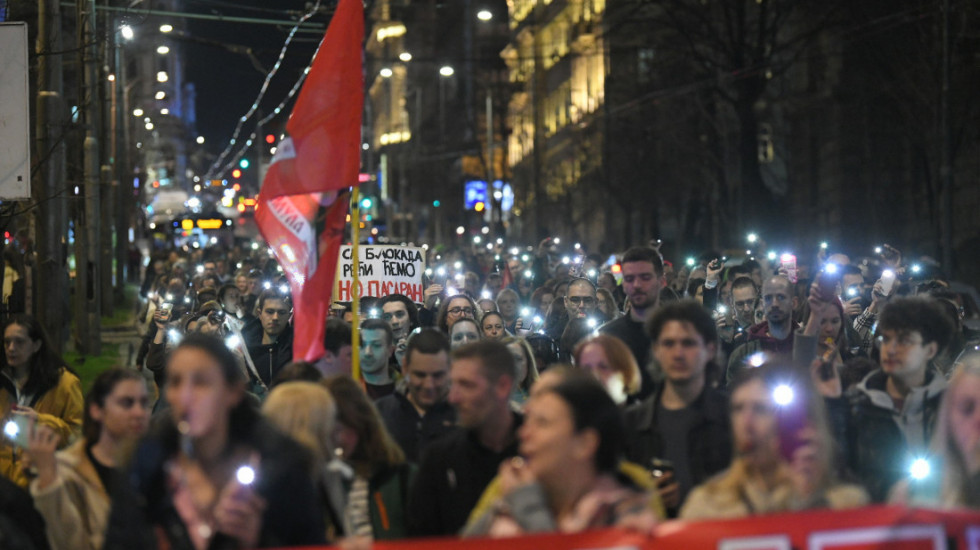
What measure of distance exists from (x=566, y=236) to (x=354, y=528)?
77.5 meters

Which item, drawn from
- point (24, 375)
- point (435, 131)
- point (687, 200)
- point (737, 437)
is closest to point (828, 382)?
point (737, 437)

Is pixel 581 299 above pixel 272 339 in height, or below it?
above

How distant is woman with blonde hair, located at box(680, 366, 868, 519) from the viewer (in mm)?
4836

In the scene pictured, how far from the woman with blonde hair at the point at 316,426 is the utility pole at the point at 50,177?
11.6 meters

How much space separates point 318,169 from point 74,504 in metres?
2.46

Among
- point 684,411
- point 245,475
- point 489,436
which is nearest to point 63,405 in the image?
point 489,436

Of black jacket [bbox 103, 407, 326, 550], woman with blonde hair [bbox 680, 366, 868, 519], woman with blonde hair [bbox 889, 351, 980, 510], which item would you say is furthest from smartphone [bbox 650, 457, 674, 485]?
black jacket [bbox 103, 407, 326, 550]

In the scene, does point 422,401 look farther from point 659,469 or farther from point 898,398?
point 898,398

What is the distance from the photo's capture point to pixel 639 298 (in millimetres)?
8766

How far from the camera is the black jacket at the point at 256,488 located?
4543mm

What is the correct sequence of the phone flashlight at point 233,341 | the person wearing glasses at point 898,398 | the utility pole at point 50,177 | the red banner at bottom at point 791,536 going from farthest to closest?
1. the utility pole at point 50,177
2. the phone flashlight at point 233,341
3. the person wearing glasses at point 898,398
4. the red banner at bottom at point 791,536

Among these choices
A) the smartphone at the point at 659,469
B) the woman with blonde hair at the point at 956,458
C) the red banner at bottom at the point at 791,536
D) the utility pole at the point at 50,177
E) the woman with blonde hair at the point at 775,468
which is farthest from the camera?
the utility pole at the point at 50,177

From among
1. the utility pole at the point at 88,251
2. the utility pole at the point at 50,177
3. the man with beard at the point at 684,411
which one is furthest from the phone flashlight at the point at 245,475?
the utility pole at the point at 88,251

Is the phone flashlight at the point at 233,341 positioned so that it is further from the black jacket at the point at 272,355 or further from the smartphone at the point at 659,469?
the smartphone at the point at 659,469
